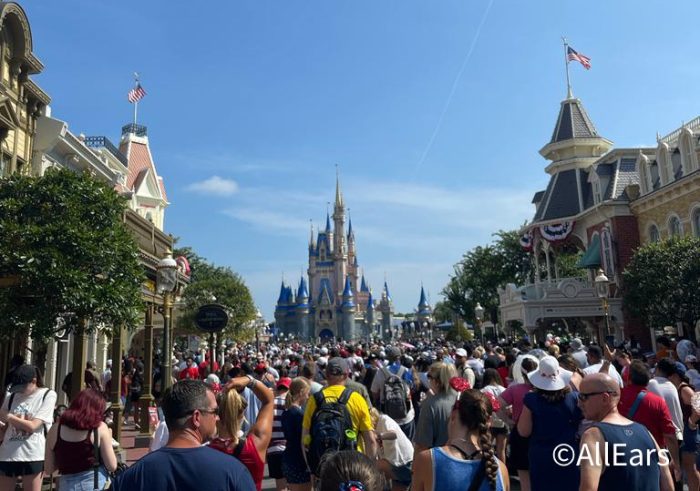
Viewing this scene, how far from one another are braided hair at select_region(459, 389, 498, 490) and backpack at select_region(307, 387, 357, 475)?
6.68ft

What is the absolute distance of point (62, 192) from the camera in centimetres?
1117

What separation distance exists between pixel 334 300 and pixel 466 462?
12480 cm

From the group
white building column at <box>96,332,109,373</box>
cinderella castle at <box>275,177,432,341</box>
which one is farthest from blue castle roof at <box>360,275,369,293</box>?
white building column at <box>96,332,109,373</box>

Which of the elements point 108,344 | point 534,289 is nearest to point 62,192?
point 108,344

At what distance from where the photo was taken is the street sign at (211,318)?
40.2 feet

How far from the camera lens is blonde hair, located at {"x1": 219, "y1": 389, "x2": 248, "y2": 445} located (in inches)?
167

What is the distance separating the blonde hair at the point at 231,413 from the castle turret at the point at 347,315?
116426mm

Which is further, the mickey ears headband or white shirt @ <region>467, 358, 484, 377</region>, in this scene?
white shirt @ <region>467, 358, 484, 377</region>

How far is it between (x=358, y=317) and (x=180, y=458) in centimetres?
13033

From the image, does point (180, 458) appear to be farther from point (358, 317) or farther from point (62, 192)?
point (358, 317)

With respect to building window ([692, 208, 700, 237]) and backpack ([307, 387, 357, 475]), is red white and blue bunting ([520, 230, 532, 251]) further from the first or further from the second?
backpack ([307, 387, 357, 475])

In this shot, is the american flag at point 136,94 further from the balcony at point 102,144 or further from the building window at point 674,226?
the building window at point 674,226

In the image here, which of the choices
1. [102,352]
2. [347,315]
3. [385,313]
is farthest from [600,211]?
[385,313]

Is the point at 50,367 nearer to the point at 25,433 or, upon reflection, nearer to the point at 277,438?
the point at 25,433
